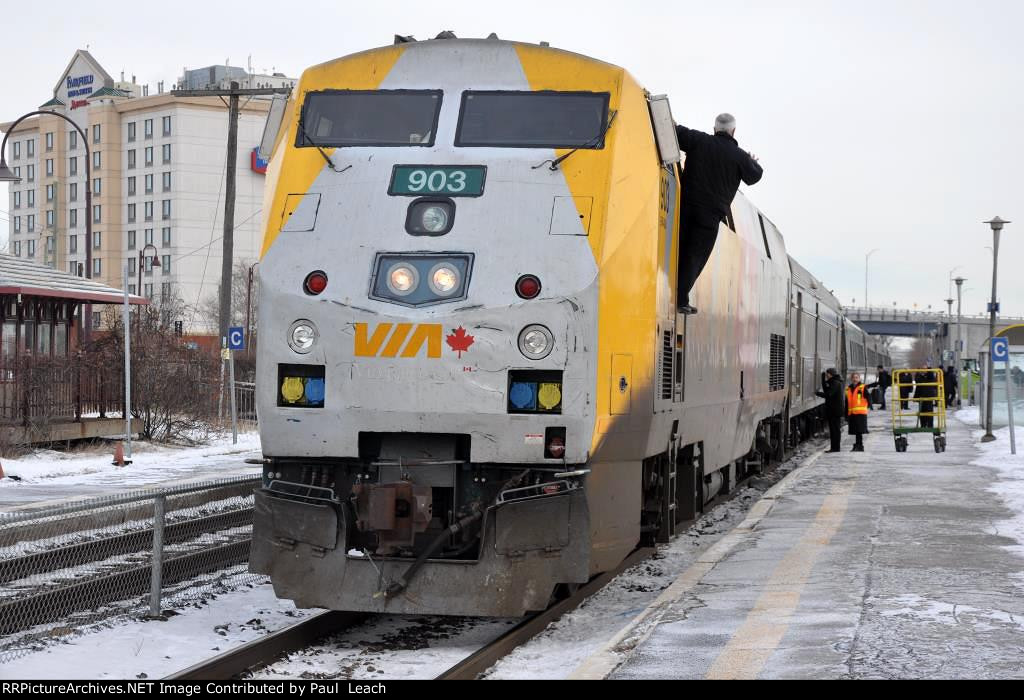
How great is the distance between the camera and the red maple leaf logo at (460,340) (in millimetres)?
7422

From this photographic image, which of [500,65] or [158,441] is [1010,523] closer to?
[500,65]

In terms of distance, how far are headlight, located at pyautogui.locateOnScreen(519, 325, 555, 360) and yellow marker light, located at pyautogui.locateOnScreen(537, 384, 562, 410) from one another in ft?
0.60

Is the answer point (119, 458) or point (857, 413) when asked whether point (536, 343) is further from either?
point (857, 413)

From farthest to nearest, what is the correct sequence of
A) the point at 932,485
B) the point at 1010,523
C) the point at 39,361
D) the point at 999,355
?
1. the point at 999,355
2. the point at 39,361
3. the point at 932,485
4. the point at 1010,523

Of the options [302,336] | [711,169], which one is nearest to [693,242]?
[711,169]

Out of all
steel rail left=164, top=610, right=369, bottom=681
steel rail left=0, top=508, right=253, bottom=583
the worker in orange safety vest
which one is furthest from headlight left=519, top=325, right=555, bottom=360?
the worker in orange safety vest

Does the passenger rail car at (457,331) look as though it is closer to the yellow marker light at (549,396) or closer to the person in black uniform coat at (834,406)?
the yellow marker light at (549,396)

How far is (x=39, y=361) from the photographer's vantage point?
23219 millimetres

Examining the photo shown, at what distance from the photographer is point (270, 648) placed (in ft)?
24.0

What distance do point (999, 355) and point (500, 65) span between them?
19256 millimetres

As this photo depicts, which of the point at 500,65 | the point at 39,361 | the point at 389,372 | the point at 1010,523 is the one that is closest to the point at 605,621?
the point at 389,372

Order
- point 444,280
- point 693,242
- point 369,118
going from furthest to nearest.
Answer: point 693,242, point 369,118, point 444,280

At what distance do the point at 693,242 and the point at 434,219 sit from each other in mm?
2615

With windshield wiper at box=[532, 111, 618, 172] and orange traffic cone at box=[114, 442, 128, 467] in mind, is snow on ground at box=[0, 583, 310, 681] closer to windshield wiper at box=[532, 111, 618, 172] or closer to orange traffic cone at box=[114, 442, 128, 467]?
windshield wiper at box=[532, 111, 618, 172]
